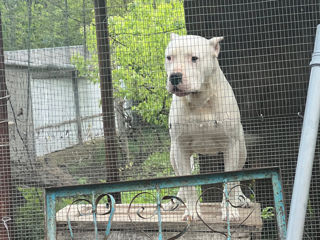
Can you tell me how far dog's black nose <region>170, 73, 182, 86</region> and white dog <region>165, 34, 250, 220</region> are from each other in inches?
7.3

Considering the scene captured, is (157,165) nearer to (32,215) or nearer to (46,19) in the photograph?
(32,215)

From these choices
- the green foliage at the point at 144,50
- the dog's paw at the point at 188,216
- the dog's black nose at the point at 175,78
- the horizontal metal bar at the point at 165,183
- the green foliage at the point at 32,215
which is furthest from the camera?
the green foliage at the point at 144,50

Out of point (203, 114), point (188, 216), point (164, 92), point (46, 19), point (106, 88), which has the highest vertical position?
point (46, 19)

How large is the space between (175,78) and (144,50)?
1.58 m

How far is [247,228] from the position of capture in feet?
9.04

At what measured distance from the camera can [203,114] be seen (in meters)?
3.09

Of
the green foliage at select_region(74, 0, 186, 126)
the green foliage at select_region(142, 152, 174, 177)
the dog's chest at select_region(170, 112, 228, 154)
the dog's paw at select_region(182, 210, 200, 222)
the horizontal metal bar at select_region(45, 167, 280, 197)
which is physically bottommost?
the dog's paw at select_region(182, 210, 200, 222)

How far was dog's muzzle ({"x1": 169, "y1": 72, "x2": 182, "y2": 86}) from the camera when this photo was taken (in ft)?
8.82

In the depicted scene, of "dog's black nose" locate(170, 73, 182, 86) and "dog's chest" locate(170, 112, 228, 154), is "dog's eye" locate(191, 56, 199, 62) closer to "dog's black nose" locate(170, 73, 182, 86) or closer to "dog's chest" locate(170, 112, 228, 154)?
"dog's black nose" locate(170, 73, 182, 86)

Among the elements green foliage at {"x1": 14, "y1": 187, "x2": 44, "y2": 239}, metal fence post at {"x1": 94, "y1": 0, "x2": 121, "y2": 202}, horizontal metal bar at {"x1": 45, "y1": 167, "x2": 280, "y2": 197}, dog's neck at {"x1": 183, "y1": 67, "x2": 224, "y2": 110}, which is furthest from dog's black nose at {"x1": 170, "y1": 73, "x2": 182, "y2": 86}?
green foliage at {"x1": 14, "y1": 187, "x2": 44, "y2": 239}

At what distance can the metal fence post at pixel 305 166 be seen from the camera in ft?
4.91

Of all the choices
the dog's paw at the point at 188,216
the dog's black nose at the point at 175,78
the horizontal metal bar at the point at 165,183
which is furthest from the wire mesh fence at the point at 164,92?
the horizontal metal bar at the point at 165,183

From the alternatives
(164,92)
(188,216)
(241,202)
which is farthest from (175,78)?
(164,92)

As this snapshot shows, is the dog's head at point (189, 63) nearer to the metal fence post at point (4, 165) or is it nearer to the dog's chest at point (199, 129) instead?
the dog's chest at point (199, 129)
